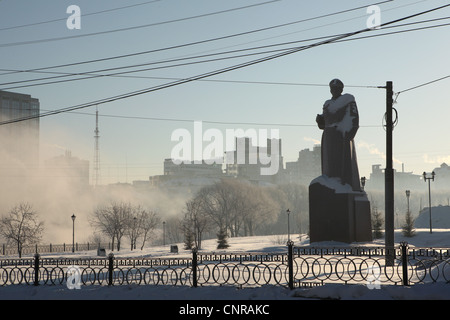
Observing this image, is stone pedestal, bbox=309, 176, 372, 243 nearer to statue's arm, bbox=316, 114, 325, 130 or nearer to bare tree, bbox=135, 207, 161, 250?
statue's arm, bbox=316, 114, 325, 130

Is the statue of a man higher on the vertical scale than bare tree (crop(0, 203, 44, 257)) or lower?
higher

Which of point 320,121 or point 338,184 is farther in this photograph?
point 320,121

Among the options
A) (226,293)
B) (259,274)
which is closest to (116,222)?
(259,274)

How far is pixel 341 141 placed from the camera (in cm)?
3694

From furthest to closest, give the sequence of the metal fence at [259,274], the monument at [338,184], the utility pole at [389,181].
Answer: the monument at [338,184]
the utility pole at [389,181]
the metal fence at [259,274]

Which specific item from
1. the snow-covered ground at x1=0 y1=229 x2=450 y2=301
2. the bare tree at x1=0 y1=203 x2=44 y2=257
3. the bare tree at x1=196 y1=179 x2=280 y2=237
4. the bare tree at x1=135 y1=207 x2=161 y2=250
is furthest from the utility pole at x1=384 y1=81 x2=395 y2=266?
the bare tree at x1=196 y1=179 x2=280 y2=237

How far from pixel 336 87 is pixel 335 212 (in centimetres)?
853

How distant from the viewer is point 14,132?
590 ft

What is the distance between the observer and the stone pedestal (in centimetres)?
3528

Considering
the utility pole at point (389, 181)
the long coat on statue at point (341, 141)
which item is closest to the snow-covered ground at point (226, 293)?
the utility pole at point (389, 181)

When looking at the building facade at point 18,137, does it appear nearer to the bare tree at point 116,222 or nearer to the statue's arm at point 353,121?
the bare tree at point 116,222

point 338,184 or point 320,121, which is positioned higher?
point 320,121

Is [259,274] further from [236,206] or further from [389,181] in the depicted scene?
[236,206]

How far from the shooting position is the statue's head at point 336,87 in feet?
124
